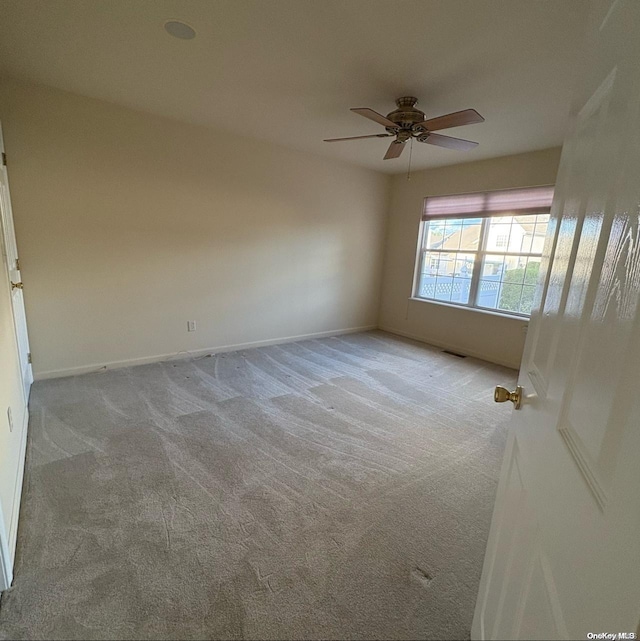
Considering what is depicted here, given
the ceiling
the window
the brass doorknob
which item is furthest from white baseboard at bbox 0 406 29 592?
the window

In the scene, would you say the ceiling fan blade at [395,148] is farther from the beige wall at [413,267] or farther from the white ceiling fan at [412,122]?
the beige wall at [413,267]

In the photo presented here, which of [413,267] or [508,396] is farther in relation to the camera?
[413,267]

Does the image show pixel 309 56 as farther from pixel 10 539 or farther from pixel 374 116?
pixel 10 539

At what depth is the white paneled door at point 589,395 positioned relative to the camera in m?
0.43

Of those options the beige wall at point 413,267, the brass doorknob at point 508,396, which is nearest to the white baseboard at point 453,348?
the beige wall at point 413,267

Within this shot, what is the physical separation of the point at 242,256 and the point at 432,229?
2878mm

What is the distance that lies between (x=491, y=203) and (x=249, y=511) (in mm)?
4375

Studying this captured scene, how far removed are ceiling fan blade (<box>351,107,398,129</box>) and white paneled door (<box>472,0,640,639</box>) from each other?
1716 millimetres

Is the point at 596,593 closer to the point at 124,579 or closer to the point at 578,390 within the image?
the point at 578,390

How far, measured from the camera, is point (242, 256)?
166 inches

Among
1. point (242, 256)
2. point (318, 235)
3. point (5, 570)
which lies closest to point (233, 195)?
point (242, 256)

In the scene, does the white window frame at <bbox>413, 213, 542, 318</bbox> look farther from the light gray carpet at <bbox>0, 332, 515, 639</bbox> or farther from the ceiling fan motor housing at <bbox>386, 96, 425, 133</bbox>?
the ceiling fan motor housing at <bbox>386, 96, 425, 133</bbox>

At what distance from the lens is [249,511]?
1785mm

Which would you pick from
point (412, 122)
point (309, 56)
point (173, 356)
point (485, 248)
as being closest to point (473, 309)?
point (485, 248)
